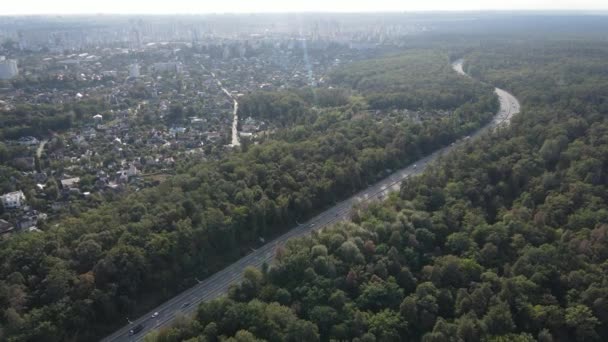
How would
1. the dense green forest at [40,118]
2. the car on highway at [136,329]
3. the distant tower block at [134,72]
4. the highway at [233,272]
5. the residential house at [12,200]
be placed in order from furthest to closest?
the distant tower block at [134,72]
the dense green forest at [40,118]
the residential house at [12,200]
the highway at [233,272]
the car on highway at [136,329]

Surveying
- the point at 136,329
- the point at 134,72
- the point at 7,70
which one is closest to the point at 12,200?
the point at 136,329

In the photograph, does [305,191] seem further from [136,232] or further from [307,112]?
[307,112]

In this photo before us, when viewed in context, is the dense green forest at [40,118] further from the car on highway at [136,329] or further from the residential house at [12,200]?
the car on highway at [136,329]

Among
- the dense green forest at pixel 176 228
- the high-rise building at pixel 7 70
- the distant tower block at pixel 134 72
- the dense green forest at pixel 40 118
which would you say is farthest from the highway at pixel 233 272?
the high-rise building at pixel 7 70

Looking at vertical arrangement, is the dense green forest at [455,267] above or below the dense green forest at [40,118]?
below

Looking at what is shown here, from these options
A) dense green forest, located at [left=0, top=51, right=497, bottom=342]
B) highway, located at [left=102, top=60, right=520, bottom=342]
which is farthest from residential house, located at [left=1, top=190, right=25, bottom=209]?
highway, located at [left=102, top=60, right=520, bottom=342]

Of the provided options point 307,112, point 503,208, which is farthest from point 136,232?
point 307,112

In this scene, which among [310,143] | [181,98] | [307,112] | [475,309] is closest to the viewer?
[475,309]
